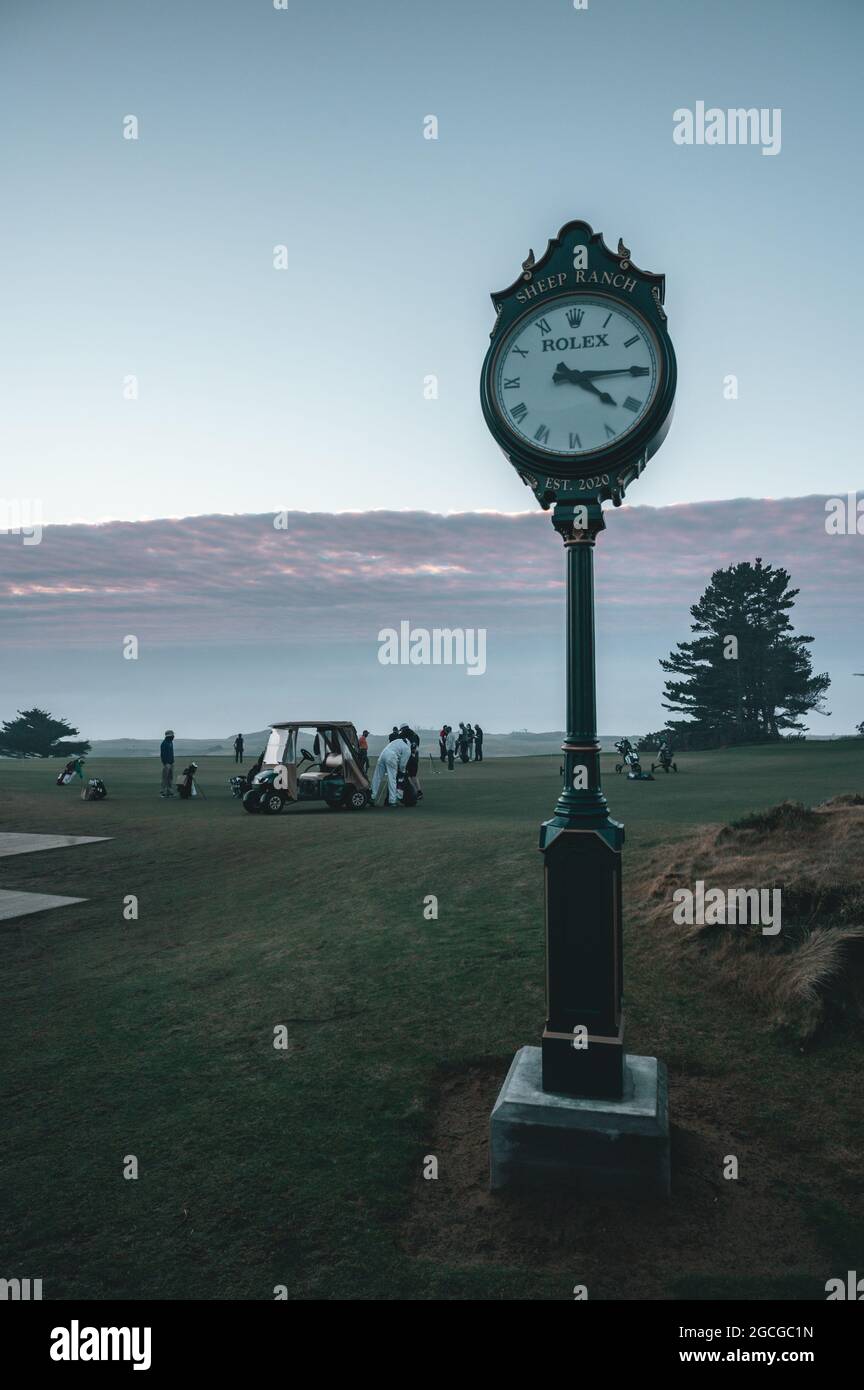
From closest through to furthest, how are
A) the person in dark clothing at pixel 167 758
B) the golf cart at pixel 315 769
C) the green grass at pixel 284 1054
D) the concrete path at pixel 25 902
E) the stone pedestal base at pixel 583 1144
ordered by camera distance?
the green grass at pixel 284 1054 < the stone pedestal base at pixel 583 1144 < the concrete path at pixel 25 902 < the golf cart at pixel 315 769 < the person in dark clothing at pixel 167 758

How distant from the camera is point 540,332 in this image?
460 centimetres

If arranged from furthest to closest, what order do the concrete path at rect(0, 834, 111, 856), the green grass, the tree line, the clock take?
the tree line
the concrete path at rect(0, 834, 111, 856)
the clock
the green grass

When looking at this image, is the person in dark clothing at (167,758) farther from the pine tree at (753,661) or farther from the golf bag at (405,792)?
the pine tree at (753,661)

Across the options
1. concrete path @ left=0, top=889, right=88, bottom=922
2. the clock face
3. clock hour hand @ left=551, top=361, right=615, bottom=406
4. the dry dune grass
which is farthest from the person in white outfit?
clock hour hand @ left=551, top=361, right=615, bottom=406

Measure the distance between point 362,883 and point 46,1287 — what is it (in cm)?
674

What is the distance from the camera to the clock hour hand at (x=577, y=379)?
4.46m

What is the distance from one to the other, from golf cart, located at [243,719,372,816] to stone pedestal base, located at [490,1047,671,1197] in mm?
14114

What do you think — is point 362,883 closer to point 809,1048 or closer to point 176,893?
point 176,893

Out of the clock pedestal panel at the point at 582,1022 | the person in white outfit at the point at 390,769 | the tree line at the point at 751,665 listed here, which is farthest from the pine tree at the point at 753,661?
the clock pedestal panel at the point at 582,1022

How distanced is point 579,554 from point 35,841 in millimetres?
13308

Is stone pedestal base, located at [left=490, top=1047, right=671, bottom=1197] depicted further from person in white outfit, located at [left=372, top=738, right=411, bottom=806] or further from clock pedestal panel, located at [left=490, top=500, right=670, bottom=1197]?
person in white outfit, located at [left=372, top=738, right=411, bottom=806]

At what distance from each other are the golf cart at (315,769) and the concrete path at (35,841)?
3.68 meters

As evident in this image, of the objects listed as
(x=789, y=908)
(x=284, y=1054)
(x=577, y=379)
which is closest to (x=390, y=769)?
(x=789, y=908)

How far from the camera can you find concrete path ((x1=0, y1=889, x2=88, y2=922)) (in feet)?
32.5
